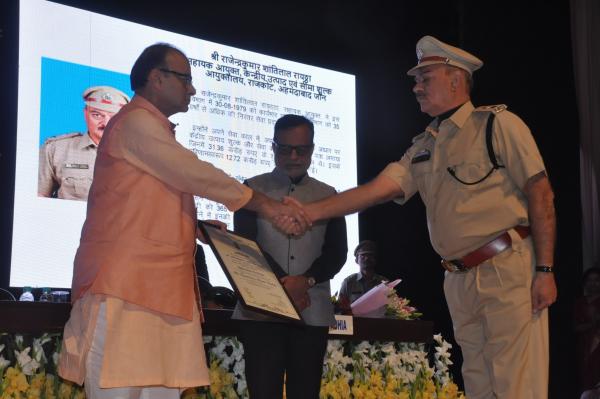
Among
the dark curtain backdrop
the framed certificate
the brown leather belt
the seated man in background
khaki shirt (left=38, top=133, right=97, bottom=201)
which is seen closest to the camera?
the framed certificate

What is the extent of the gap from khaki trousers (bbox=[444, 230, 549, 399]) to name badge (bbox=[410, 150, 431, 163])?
49 cm

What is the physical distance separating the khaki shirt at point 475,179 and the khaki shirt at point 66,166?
3.01 meters

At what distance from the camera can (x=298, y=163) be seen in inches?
130

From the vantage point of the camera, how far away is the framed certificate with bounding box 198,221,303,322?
263 cm

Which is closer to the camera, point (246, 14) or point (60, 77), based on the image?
point (60, 77)

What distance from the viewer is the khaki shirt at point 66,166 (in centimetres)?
531

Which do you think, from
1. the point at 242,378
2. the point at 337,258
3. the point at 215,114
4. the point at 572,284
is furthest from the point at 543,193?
the point at 572,284

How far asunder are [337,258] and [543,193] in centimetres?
83

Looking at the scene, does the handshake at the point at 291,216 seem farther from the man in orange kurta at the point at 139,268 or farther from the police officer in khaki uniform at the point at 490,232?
the man in orange kurta at the point at 139,268

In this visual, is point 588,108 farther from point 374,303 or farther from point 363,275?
point 374,303

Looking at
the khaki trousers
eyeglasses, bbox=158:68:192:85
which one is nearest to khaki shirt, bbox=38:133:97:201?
eyeglasses, bbox=158:68:192:85

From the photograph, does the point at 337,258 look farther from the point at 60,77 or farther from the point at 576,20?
the point at 576,20

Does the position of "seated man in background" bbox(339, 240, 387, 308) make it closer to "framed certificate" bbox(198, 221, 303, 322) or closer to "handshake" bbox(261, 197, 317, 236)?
"handshake" bbox(261, 197, 317, 236)

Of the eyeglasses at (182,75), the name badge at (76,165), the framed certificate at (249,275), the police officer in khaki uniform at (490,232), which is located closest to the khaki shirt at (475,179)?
the police officer in khaki uniform at (490,232)
